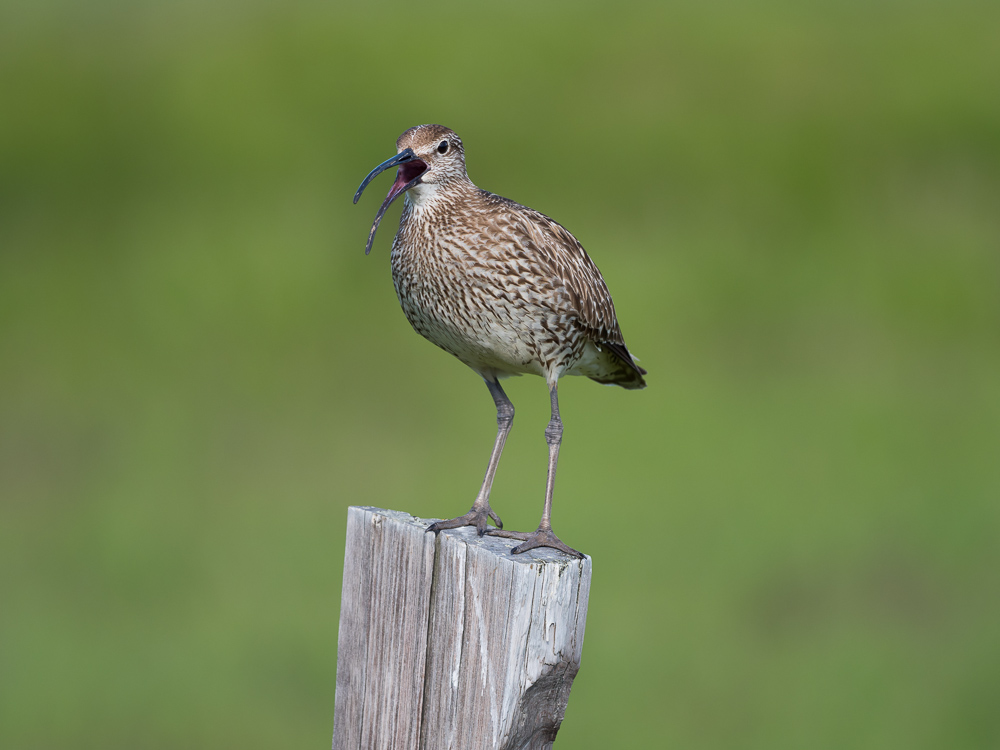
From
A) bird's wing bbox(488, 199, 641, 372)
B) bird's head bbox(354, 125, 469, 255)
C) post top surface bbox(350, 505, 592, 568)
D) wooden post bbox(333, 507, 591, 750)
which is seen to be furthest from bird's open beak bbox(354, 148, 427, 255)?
wooden post bbox(333, 507, 591, 750)

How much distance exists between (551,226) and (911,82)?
41.8 ft

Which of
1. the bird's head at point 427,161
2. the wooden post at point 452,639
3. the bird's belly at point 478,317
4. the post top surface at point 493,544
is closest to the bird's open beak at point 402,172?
the bird's head at point 427,161

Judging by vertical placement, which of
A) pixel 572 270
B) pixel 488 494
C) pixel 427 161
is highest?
pixel 427 161

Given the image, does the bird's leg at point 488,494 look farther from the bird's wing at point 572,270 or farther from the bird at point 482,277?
the bird's wing at point 572,270

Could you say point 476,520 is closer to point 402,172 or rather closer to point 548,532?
point 548,532

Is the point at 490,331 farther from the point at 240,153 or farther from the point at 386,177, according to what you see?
the point at 240,153

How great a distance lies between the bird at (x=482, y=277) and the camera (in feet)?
15.9

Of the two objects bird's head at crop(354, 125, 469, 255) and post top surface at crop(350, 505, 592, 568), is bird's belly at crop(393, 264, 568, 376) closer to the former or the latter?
bird's head at crop(354, 125, 469, 255)

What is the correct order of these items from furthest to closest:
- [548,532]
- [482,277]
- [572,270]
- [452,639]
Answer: [572,270]
[482,277]
[548,532]
[452,639]

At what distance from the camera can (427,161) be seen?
493 cm

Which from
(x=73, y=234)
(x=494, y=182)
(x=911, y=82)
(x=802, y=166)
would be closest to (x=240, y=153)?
(x=73, y=234)

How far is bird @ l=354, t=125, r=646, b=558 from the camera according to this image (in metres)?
4.84

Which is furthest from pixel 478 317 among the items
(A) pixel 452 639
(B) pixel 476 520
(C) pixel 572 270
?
(A) pixel 452 639

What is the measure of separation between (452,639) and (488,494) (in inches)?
54.2
